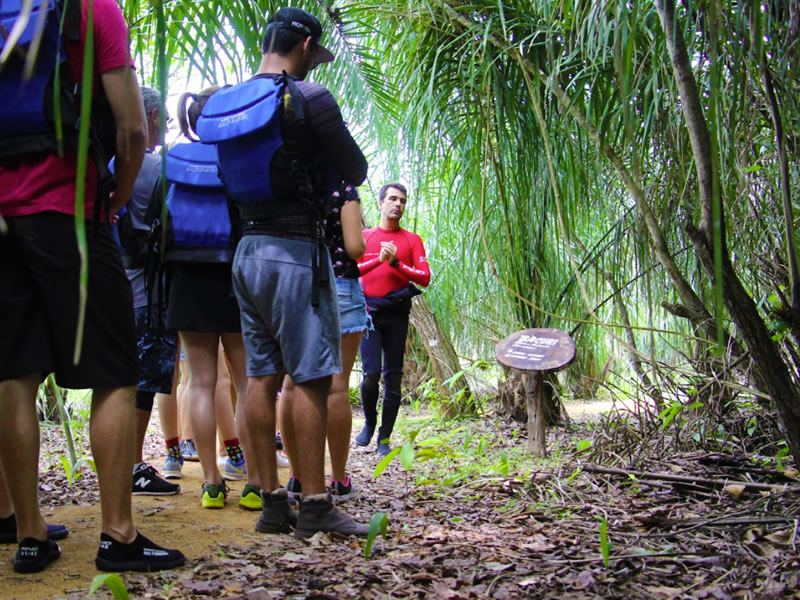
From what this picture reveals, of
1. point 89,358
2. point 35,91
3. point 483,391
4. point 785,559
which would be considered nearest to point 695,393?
point 785,559

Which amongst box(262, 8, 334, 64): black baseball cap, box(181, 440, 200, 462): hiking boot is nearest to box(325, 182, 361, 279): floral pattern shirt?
box(262, 8, 334, 64): black baseball cap

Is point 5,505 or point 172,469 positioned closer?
point 5,505

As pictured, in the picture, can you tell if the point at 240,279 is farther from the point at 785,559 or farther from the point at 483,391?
the point at 483,391

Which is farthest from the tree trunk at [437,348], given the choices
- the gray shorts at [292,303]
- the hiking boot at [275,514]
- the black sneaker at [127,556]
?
the black sneaker at [127,556]

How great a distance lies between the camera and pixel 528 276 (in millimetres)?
4074

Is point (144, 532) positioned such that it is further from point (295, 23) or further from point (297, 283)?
point (295, 23)

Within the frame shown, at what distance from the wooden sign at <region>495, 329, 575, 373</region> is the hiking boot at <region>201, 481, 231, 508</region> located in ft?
4.84

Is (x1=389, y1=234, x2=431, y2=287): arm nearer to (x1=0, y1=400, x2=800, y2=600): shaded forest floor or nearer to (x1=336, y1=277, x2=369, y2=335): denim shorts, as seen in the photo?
(x1=336, y1=277, x2=369, y2=335): denim shorts

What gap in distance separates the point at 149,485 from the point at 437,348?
3797 mm

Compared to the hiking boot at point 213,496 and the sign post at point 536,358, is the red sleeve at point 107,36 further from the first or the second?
the sign post at point 536,358

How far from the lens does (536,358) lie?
338 centimetres

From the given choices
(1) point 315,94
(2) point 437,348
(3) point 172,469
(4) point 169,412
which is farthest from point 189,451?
(2) point 437,348

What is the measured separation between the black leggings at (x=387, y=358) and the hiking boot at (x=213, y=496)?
5.18ft

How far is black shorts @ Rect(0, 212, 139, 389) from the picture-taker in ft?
5.30
